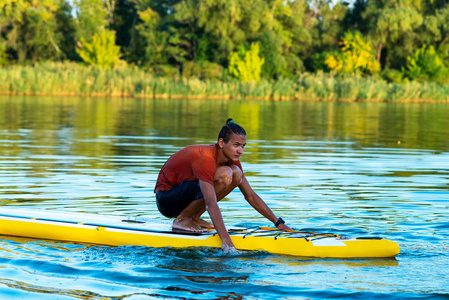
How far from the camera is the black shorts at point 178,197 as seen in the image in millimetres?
7203

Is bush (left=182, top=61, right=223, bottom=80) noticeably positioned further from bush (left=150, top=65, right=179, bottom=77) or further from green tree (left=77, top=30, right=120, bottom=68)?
green tree (left=77, top=30, right=120, bottom=68)

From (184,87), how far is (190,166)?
1709 inches

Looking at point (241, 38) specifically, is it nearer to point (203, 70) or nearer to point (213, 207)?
point (203, 70)

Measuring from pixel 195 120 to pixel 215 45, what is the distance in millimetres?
36422

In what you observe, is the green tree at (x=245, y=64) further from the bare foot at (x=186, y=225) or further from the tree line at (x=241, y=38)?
the bare foot at (x=186, y=225)

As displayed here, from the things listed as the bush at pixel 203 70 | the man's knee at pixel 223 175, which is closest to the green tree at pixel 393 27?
the bush at pixel 203 70

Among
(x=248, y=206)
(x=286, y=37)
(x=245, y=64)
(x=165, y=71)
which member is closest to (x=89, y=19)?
(x=165, y=71)

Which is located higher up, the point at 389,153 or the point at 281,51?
the point at 281,51

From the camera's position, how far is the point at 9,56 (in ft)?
218

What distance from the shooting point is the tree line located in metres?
60.6

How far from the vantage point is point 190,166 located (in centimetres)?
714

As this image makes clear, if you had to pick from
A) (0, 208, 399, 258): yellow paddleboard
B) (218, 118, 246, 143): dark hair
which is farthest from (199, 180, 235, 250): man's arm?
(218, 118, 246, 143): dark hair

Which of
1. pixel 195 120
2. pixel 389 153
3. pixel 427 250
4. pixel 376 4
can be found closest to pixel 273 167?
pixel 389 153

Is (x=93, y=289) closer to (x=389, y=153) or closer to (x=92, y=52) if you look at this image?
(x=389, y=153)
